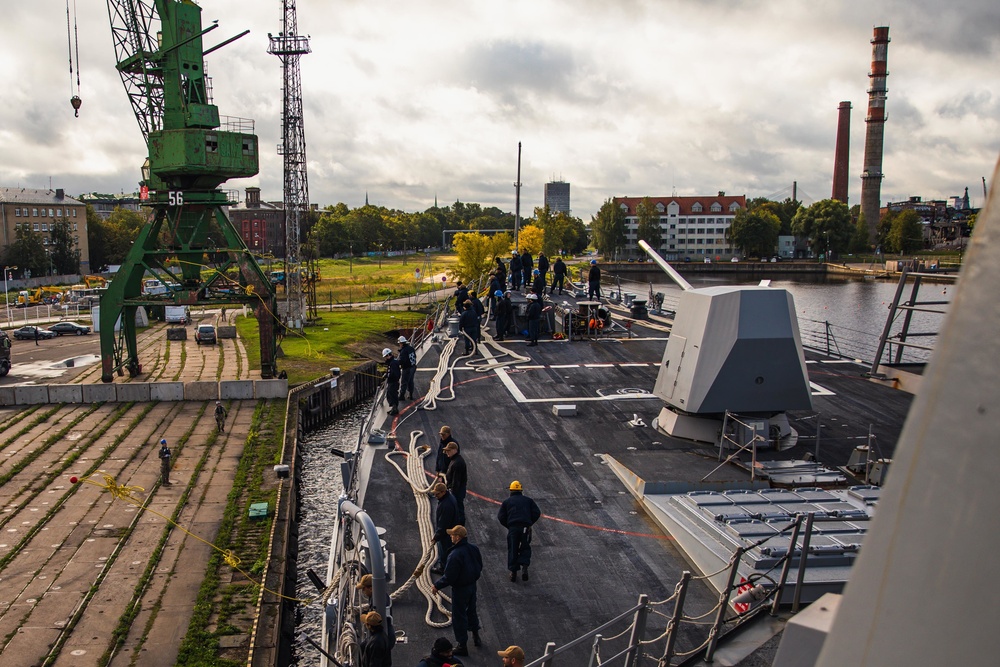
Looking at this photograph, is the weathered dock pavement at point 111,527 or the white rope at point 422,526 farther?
the weathered dock pavement at point 111,527

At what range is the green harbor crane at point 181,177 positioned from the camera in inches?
987

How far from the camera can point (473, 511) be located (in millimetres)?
10023

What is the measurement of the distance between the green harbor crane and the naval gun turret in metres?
18.0

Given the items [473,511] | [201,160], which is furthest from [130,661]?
[201,160]

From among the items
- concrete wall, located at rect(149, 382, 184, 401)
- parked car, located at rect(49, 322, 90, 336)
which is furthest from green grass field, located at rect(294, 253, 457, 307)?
concrete wall, located at rect(149, 382, 184, 401)

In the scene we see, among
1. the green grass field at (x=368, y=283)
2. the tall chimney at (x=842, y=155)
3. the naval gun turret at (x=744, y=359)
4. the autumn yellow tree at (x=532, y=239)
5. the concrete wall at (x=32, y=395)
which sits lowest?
the concrete wall at (x=32, y=395)

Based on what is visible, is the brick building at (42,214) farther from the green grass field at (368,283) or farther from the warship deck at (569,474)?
the warship deck at (569,474)

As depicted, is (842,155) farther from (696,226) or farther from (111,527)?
(111,527)

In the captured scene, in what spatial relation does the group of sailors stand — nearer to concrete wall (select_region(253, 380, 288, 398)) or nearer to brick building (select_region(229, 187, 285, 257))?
concrete wall (select_region(253, 380, 288, 398))

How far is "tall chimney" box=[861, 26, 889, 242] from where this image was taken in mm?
95125

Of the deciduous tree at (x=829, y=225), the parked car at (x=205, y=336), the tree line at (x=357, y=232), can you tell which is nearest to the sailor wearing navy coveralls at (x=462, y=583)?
the parked car at (x=205, y=336)

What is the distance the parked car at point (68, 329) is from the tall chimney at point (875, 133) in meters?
92.2

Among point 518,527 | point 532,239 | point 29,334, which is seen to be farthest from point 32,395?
point 532,239

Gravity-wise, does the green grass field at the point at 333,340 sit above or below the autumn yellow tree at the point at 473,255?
below
